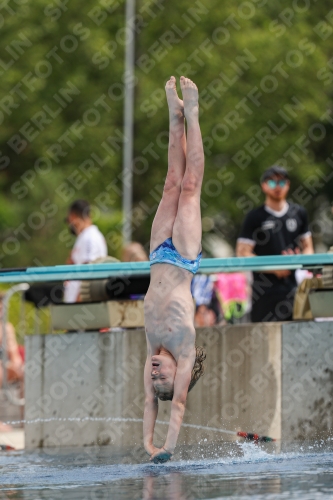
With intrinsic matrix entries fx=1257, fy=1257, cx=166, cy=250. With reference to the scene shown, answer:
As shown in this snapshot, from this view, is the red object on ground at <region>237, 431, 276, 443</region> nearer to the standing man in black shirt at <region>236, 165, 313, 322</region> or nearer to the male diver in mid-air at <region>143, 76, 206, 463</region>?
the standing man in black shirt at <region>236, 165, 313, 322</region>

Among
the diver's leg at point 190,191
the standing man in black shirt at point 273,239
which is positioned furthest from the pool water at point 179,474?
the standing man in black shirt at point 273,239

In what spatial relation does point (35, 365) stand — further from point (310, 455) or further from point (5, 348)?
point (310, 455)

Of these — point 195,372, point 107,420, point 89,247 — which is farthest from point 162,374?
point 89,247

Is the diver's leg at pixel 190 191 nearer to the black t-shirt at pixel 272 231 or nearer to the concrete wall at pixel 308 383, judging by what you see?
the concrete wall at pixel 308 383

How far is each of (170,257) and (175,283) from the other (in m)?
0.21

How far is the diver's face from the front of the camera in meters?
9.35

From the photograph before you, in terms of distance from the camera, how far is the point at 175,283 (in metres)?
9.72

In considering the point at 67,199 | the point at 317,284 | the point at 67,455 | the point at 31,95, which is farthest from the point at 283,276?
the point at 31,95

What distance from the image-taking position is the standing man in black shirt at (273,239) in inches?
495

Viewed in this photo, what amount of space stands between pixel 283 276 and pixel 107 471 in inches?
162

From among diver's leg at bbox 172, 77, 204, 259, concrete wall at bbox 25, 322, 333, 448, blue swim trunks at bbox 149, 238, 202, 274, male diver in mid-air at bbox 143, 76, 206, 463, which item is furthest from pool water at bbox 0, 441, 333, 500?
diver's leg at bbox 172, 77, 204, 259

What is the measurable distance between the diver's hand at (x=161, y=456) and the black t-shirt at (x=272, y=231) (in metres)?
3.84

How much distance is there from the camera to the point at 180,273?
976 centimetres

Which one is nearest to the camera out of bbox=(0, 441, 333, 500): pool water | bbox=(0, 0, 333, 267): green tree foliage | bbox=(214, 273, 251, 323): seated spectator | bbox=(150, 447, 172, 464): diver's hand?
bbox=(0, 441, 333, 500): pool water
